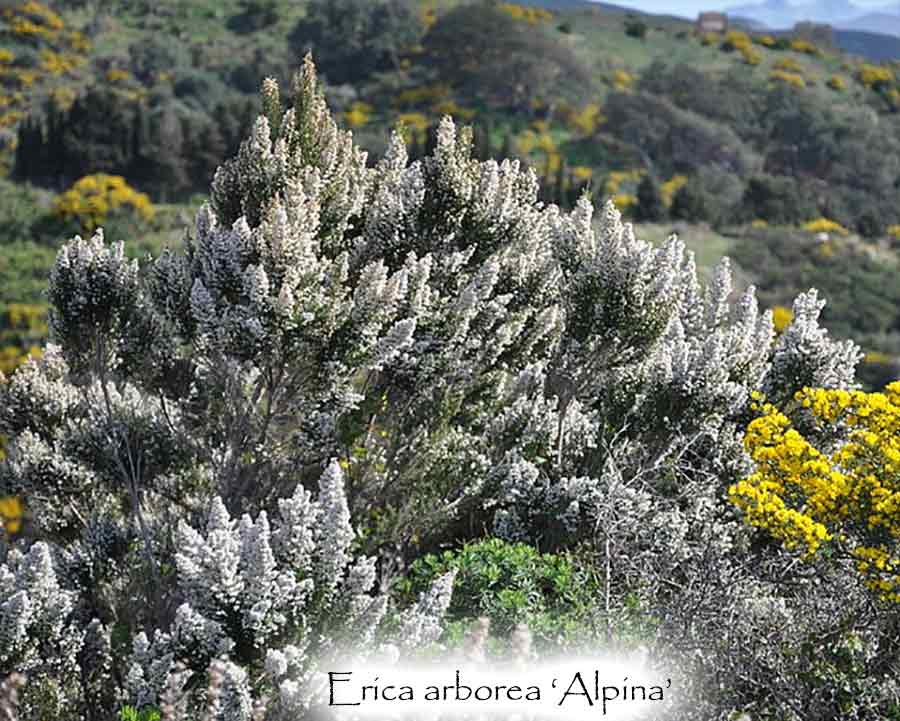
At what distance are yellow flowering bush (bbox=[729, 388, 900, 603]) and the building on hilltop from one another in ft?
360

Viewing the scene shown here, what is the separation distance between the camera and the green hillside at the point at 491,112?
5056cm

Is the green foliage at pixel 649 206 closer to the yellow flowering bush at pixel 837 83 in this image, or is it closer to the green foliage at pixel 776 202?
the green foliage at pixel 776 202

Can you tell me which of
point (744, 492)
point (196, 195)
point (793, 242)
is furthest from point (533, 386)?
point (196, 195)

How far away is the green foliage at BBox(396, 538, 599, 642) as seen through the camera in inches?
204

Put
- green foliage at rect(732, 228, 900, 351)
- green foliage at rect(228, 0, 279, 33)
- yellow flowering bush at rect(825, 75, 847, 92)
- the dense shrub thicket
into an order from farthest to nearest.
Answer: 1. green foliage at rect(228, 0, 279, 33)
2. yellow flowering bush at rect(825, 75, 847, 92)
3. green foliage at rect(732, 228, 900, 351)
4. the dense shrub thicket

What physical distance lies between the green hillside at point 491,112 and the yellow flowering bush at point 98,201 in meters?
0.16

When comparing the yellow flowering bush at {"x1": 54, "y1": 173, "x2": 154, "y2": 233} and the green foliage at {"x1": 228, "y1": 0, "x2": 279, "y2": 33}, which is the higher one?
the green foliage at {"x1": 228, "y1": 0, "x2": 279, "y2": 33}

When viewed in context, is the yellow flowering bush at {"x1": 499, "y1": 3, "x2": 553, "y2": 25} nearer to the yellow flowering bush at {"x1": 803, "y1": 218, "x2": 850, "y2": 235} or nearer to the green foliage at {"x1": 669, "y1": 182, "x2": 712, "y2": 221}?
the green foliage at {"x1": 669, "y1": 182, "x2": 712, "y2": 221}

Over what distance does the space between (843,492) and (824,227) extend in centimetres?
5553

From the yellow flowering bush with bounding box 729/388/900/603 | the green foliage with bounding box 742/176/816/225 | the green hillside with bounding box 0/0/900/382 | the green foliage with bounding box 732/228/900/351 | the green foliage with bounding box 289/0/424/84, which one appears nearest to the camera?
the yellow flowering bush with bounding box 729/388/900/603

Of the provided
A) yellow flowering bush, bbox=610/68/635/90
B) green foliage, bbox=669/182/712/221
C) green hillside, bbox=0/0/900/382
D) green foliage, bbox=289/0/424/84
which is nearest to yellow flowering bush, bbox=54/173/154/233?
green hillside, bbox=0/0/900/382

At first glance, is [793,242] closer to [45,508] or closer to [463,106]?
[463,106]

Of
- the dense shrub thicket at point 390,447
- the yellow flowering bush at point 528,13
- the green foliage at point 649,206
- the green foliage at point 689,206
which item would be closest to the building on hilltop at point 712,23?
the yellow flowering bush at point 528,13

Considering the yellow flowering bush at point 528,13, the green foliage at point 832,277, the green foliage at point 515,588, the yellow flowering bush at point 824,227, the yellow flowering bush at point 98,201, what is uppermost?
the yellow flowering bush at point 528,13
